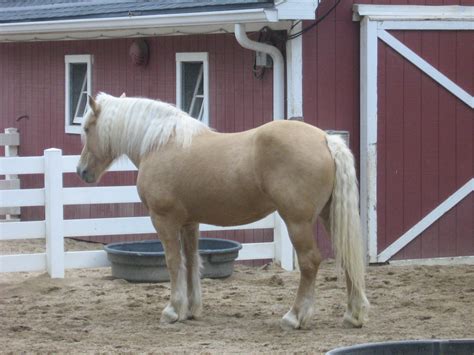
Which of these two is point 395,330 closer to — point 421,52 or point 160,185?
point 160,185

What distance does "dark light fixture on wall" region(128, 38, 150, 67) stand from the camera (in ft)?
39.9

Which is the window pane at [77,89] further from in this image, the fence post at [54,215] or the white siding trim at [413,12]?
the white siding trim at [413,12]

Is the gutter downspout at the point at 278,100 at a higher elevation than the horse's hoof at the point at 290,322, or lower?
higher

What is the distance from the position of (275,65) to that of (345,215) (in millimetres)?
3427

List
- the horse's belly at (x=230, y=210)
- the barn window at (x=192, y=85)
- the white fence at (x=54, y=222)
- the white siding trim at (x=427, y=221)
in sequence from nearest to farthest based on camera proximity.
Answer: the horse's belly at (x=230, y=210) → the white fence at (x=54, y=222) → the white siding trim at (x=427, y=221) → the barn window at (x=192, y=85)

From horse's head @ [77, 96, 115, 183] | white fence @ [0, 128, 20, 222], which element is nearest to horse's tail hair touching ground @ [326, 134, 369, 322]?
horse's head @ [77, 96, 115, 183]

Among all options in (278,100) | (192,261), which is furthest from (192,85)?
(192,261)

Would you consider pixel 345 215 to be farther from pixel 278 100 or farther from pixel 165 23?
pixel 165 23

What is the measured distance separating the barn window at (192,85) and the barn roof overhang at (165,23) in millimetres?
359

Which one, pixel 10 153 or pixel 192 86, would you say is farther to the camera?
pixel 10 153

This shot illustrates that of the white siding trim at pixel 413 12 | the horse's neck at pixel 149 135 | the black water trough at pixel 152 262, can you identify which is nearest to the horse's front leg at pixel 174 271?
the horse's neck at pixel 149 135

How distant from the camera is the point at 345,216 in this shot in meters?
7.26

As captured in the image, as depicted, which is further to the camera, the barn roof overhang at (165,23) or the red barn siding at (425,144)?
the red barn siding at (425,144)

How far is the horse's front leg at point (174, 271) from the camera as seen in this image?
308 inches
